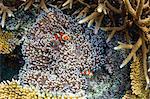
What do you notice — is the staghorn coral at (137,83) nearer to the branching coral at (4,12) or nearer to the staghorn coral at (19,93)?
the staghorn coral at (19,93)

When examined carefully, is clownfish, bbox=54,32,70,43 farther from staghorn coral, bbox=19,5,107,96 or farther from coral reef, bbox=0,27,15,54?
coral reef, bbox=0,27,15,54

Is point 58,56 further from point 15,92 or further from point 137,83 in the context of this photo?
point 137,83

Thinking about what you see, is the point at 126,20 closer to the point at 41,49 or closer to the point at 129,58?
the point at 129,58

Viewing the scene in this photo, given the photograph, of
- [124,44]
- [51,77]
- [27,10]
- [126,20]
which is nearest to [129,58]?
[124,44]

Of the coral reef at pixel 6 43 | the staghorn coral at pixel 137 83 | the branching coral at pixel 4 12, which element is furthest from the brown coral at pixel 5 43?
the staghorn coral at pixel 137 83

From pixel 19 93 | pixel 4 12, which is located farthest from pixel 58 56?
pixel 4 12

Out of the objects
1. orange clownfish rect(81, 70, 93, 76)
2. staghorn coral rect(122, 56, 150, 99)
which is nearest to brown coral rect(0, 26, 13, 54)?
orange clownfish rect(81, 70, 93, 76)
